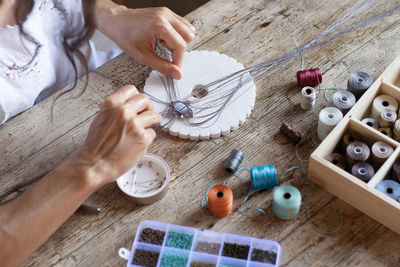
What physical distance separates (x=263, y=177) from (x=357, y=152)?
0.96ft

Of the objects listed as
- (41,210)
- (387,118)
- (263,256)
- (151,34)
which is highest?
(151,34)

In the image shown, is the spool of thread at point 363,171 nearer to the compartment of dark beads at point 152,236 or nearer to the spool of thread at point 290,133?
the spool of thread at point 290,133

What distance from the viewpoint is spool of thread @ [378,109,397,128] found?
4.95 ft

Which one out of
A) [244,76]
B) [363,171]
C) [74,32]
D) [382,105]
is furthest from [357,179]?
[74,32]

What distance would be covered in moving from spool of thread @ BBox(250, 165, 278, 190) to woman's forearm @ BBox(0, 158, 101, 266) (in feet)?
1.50

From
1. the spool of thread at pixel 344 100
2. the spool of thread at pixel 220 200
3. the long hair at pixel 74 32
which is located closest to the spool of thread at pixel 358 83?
the spool of thread at pixel 344 100

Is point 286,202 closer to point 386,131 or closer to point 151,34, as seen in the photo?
point 386,131

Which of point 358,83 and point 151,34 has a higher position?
point 151,34

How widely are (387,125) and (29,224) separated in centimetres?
112

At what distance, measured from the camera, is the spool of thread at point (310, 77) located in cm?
165

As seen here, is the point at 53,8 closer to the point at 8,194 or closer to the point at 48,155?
the point at 48,155

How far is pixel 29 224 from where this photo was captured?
1289mm

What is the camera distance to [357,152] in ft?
4.70

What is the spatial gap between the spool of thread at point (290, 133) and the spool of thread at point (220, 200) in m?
0.28
